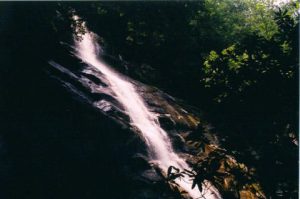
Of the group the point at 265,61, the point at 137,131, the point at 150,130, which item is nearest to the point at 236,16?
the point at 150,130

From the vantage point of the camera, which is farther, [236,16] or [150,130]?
[236,16]

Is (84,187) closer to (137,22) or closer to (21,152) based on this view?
(21,152)

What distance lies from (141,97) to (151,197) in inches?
242

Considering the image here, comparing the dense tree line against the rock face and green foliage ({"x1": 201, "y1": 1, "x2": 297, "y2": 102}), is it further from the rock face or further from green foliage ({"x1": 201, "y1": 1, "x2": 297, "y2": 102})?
the rock face

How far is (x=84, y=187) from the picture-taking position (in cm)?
1237

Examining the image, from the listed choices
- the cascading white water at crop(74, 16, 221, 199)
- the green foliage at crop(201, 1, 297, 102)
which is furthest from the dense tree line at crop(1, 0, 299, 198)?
the cascading white water at crop(74, 16, 221, 199)

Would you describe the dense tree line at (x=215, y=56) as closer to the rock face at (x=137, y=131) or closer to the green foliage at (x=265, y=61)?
the green foliage at (x=265, y=61)

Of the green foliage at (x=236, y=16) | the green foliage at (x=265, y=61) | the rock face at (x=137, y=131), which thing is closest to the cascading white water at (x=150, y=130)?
the rock face at (x=137, y=131)

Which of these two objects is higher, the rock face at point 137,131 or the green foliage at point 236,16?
the green foliage at point 236,16

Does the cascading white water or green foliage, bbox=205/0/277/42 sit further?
green foliage, bbox=205/0/277/42

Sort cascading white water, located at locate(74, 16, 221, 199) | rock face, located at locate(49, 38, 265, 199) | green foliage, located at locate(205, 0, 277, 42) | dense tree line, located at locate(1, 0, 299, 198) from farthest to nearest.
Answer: green foliage, located at locate(205, 0, 277, 42)
cascading white water, located at locate(74, 16, 221, 199)
rock face, located at locate(49, 38, 265, 199)
dense tree line, located at locate(1, 0, 299, 198)

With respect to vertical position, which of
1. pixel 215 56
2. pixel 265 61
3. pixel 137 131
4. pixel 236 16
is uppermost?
pixel 236 16

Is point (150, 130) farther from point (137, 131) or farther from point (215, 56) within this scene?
point (215, 56)

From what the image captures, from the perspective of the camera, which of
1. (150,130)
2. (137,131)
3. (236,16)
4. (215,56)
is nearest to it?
(215,56)
